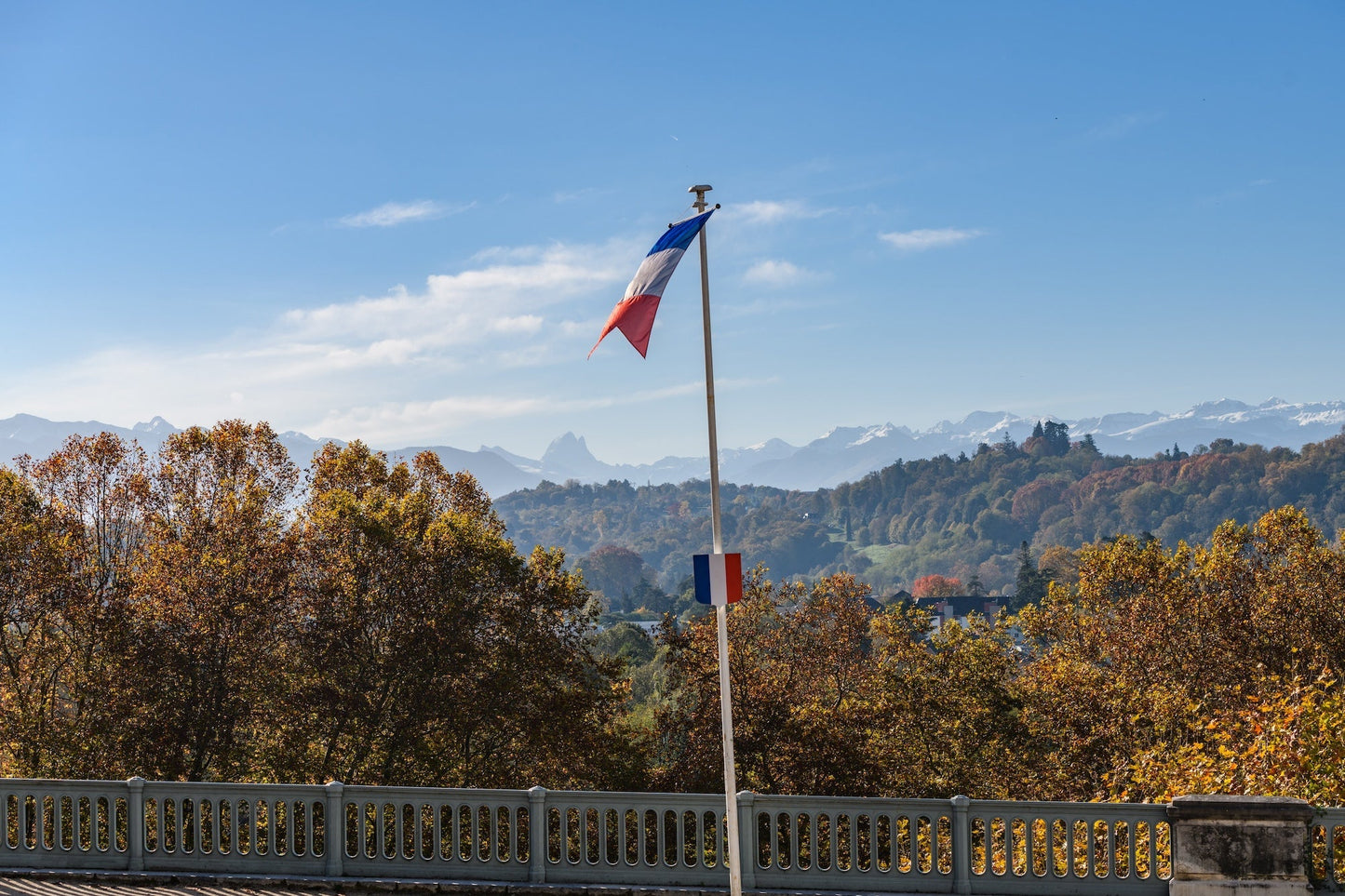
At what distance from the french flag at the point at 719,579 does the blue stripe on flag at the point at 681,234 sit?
2.76 meters

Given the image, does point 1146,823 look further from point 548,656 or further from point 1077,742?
point 548,656

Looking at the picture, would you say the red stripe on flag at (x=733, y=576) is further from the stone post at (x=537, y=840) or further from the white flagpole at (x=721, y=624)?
the stone post at (x=537, y=840)

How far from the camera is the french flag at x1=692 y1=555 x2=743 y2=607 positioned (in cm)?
937

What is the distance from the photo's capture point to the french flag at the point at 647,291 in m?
9.64

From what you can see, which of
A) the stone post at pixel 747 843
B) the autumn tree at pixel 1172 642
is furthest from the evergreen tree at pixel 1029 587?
the stone post at pixel 747 843

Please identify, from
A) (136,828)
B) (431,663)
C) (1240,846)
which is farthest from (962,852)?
(431,663)

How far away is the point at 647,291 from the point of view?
9680 mm

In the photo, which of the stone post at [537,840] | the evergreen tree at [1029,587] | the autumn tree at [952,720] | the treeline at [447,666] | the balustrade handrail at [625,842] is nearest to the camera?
the balustrade handrail at [625,842]

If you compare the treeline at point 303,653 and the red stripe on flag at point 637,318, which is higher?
the red stripe on flag at point 637,318

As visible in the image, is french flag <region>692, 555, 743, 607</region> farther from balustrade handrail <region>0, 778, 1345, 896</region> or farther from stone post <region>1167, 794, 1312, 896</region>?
stone post <region>1167, 794, 1312, 896</region>

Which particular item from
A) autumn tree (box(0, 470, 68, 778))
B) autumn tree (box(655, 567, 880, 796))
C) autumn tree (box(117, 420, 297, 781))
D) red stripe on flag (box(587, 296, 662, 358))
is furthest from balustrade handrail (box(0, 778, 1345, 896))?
autumn tree (box(0, 470, 68, 778))

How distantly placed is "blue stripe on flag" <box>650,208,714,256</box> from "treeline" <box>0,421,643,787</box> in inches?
489

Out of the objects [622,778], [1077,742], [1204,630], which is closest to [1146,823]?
[1077,742]

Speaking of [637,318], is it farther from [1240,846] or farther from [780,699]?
[780,699]
